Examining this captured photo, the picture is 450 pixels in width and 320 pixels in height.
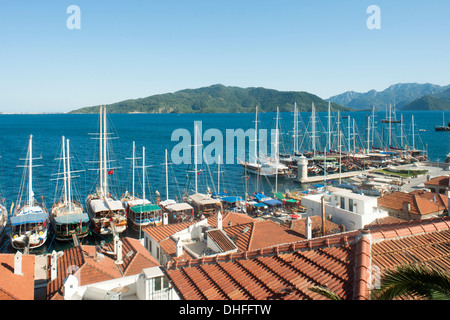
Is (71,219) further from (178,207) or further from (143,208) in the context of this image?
(178,207)

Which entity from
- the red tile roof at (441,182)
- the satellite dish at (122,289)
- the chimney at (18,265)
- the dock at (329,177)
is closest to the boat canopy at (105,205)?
the chimney at (18,265)

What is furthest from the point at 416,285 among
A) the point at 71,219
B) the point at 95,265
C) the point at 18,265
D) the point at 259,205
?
the point at 259,205

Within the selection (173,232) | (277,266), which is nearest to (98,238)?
(173,232)

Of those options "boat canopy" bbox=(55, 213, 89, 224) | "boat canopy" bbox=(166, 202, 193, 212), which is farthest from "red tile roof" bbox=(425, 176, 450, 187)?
"boat canopy" bbox=(55, 213, 89, 224)

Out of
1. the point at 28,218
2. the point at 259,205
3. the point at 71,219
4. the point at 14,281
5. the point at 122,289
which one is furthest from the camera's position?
the point at 259,205

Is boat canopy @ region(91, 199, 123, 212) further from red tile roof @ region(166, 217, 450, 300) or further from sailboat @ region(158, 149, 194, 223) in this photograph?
red tile roof @ region(166, 217, 450, 300)

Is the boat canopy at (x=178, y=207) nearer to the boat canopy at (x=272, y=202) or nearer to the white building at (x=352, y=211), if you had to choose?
the boat canopy at (x=272, y=202)
